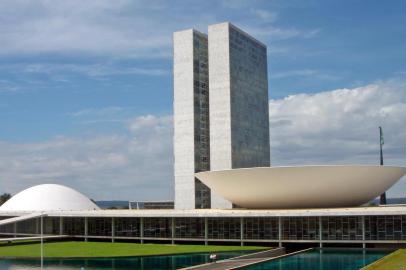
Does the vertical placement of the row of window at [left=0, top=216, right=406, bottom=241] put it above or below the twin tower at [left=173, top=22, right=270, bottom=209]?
below

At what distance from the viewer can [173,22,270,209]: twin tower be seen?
71875 mm

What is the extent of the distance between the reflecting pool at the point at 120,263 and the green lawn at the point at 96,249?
192 centimetres

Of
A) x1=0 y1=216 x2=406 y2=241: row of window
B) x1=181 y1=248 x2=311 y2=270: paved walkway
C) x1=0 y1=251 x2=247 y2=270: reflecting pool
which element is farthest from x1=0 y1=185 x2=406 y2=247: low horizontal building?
x1=0 y1=251 x2=247 y2=270: reflecting pool

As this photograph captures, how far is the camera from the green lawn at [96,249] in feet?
141

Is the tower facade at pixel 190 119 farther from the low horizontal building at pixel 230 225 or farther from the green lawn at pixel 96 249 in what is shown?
the green lawn at pixel 96 249

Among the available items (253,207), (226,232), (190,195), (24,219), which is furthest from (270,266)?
(190,195)

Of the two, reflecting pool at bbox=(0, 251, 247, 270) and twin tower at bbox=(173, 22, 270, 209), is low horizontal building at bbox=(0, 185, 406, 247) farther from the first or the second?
twin tower at bbox=(173, 22, 270, 209)

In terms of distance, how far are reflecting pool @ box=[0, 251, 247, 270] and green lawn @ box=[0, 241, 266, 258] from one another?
192 centimetres

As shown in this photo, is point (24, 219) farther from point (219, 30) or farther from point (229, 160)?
point (219, 30)

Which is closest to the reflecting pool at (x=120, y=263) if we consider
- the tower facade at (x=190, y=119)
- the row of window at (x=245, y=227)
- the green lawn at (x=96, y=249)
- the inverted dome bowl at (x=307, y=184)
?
the green lawn at (x=96, y=249)

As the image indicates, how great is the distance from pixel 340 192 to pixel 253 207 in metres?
8.38

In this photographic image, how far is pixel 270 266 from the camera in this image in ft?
119

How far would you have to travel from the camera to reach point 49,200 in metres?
68.8

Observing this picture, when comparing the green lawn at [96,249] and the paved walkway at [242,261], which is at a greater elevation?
the paved walkway at [242,261]
